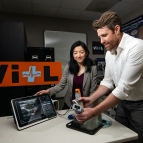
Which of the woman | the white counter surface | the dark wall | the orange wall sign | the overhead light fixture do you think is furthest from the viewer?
the overhead light fixture

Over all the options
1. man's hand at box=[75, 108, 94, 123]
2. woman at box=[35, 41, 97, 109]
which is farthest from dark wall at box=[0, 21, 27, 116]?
man's hand at box=[75, 108, 94, 123]

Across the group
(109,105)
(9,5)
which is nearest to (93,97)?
(109,105)

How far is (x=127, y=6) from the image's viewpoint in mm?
2951

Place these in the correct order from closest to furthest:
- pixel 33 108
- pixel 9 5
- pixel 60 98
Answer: pixel 33 108 < pixel 9 5 < pixel 60 98

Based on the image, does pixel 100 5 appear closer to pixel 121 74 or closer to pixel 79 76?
pixel 79 76

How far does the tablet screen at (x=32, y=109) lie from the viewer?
3.04 ft

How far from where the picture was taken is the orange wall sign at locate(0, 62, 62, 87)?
142 cm

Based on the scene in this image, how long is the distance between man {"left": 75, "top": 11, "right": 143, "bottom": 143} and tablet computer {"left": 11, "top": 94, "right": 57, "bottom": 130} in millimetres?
316

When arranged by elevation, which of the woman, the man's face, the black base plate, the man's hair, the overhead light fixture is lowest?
the black base plate

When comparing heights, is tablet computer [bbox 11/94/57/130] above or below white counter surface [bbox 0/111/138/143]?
above

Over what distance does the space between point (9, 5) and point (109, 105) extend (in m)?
2.97

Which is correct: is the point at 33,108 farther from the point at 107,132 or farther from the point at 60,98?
the point at 60,98

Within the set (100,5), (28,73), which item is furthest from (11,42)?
(100,5)

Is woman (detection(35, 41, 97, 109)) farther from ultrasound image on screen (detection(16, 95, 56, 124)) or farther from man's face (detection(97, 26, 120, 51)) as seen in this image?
man's face (detection(97, 26, 120, 51))
